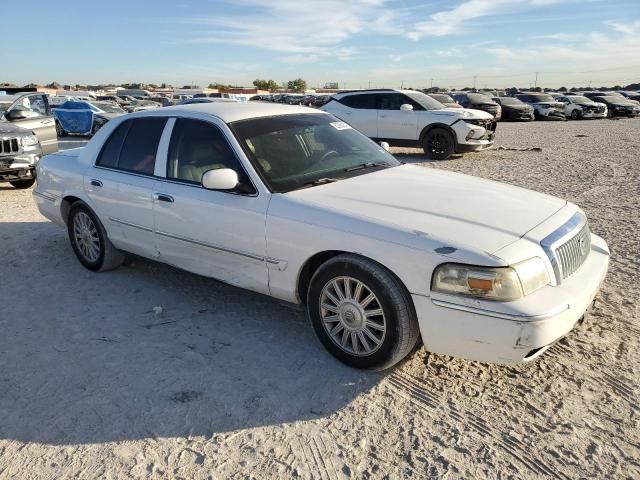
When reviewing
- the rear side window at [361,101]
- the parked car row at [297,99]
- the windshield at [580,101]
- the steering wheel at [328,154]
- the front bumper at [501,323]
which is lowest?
the front bumper at [501,323]

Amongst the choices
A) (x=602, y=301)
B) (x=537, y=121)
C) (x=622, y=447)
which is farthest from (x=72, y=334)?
(x=537, y=121)

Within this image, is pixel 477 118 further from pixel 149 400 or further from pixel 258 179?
pixel 149 400

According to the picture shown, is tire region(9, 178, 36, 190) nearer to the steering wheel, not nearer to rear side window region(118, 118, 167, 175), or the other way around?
rear side window region(118, 118, 167, 175)

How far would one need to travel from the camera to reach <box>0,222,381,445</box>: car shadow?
2.95m

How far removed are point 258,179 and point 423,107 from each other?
10421mm

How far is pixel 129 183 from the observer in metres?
4.52

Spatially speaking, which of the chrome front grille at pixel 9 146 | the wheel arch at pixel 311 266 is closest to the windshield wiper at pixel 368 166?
the wheel arch at pixel 311 266

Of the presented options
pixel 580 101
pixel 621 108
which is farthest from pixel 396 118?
pixel 621 108

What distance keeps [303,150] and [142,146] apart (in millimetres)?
1477

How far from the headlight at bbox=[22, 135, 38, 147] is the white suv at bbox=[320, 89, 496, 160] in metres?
7.63

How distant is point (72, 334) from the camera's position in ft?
12.9

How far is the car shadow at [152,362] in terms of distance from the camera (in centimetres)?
295

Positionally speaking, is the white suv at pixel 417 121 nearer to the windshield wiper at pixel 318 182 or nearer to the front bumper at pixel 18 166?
the front bumper at pixel 18 166

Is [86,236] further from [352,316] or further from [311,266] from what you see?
[352,316]
